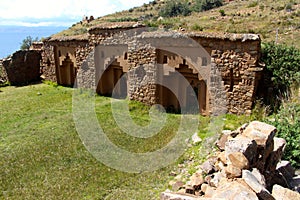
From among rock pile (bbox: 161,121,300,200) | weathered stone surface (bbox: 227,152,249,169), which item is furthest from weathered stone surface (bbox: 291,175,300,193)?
weathered stone surface (bbox: 227,152,249,169)

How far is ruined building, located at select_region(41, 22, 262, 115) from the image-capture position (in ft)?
27.3

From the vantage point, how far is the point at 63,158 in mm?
7086

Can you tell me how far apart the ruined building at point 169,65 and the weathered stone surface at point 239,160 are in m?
4.70

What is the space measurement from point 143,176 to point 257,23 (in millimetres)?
20100

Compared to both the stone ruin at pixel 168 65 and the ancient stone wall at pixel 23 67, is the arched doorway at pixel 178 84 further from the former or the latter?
the ancient stone wall at pixel 23 67

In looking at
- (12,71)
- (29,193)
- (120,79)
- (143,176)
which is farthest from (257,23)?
(29,193)

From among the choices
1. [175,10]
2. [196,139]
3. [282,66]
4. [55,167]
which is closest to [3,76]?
[55,167]

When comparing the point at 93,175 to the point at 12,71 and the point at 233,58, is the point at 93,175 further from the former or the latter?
the point at 12,71

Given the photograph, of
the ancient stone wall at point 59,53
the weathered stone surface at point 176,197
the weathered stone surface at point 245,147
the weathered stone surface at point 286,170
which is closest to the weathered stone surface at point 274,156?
the weathered stone surface at point 286,170

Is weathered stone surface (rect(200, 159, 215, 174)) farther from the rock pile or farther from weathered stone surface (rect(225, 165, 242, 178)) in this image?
weathered stone surface (rect(225, 165, 242, 178))

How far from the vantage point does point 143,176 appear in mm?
6367

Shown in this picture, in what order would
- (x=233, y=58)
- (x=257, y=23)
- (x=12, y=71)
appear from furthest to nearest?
1. (x=257, y=23)
2. (x=12, y=71)
3. (x=233, y=58)

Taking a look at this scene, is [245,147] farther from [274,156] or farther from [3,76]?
[3,76]

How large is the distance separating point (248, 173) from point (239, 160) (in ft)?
0.87
